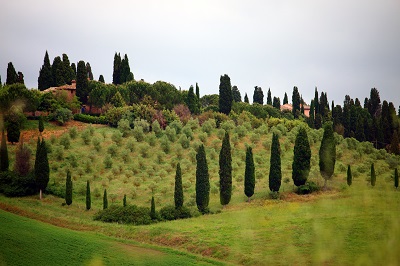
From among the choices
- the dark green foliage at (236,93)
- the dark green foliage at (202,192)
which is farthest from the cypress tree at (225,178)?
the dark green foliage at (236,93)

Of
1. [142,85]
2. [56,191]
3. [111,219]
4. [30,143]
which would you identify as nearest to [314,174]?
[111,219]

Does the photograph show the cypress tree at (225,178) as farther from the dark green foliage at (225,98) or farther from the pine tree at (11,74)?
the pine tree at (11,74)

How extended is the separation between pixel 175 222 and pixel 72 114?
40.4 meters

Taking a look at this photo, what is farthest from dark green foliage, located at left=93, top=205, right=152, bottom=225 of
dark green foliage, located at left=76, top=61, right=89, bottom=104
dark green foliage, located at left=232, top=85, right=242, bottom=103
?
dark green foliage, located at left=232, top=85, right=242, bottom=103

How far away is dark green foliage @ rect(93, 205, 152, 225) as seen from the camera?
1391 inches

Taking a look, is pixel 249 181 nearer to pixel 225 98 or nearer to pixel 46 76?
pixel 225 98

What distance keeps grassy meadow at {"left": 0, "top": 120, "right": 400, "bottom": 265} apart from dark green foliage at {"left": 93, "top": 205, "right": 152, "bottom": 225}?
1154 mm

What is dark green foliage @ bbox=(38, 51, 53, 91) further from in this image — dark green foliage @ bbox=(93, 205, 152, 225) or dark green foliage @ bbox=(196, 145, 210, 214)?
dark green foliage @ bbox=(196, 145, 210, 214)

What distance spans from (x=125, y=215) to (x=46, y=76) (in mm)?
56075

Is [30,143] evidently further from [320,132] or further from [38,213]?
[320,132]

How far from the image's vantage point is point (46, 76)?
8306 cm

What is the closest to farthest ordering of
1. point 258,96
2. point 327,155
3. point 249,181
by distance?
1. point 249,181
2. point 327,155
3. point 258,96

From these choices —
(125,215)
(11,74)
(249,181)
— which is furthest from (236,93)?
(125,215)

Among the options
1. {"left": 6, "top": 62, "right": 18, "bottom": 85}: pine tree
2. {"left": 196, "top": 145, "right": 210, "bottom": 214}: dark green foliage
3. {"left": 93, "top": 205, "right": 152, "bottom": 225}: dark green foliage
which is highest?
{"left": 6, "top": 62, "right": 18, "bottom": 85}: pine tree
